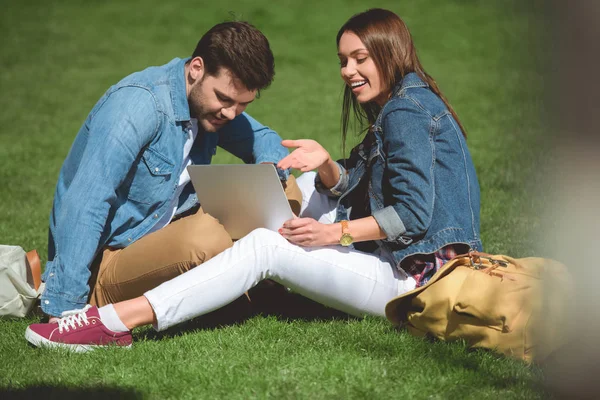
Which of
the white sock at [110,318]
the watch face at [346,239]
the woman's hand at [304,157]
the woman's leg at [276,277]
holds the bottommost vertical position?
the white sock at [110,318]

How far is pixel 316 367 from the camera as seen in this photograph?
10.1 ft

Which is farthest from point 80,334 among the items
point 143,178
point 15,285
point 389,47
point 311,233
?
point 389,47

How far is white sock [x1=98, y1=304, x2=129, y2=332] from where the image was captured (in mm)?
3244

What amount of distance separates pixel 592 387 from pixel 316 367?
214 centimetres

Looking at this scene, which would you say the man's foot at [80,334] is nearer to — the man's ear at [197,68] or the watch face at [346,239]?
the watch face at [346,239]

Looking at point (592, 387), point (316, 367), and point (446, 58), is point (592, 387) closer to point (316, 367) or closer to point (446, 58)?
point (316, 367)

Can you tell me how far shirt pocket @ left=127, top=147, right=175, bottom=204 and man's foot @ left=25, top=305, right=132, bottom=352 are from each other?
2.06ft

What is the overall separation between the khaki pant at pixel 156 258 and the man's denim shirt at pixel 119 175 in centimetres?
13

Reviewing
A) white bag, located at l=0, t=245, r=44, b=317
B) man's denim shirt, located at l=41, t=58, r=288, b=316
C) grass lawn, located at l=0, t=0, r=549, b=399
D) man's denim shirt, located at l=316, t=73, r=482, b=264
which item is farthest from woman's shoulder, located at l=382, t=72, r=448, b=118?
white bag, located at l=0, t=245, r=44, b=317

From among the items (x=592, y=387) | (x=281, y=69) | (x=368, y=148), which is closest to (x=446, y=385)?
(x=368, y=148)

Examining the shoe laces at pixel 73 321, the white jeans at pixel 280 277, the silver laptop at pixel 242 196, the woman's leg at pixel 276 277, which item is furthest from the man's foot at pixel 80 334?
the silver laptop at pixel 242 196

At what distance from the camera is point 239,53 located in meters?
3.61

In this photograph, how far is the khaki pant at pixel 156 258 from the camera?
349 centimetres

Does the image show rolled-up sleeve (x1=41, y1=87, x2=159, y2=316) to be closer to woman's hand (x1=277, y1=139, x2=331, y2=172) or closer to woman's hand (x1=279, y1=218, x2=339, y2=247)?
woman's hand (x1=277, y1=139, x2=331, y2=172)
